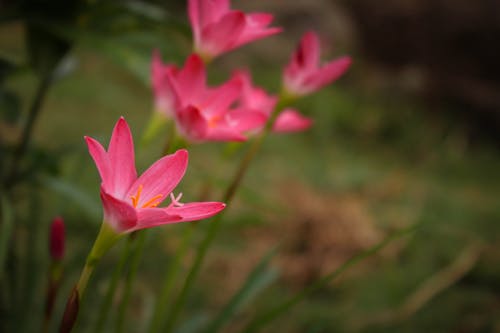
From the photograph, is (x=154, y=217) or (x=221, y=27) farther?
(x=221, y=27)

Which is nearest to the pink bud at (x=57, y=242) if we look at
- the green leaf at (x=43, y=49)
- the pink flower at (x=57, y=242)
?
the pink flower at (x=57, y=242)

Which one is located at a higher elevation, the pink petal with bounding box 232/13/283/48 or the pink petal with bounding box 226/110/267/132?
the pink petal with bounding box 232/13/283/48

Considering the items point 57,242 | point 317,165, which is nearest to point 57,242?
point 57,242

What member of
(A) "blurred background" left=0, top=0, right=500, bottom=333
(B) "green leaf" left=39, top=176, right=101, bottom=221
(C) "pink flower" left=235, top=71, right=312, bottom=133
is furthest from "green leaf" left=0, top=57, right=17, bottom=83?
(C) "pink flower" left=235, top=71, right=312, bottom=133

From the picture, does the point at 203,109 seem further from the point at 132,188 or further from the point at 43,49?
the point at 43,49

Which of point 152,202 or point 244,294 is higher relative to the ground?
point 152,202

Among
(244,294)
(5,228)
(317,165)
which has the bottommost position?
(317,165)

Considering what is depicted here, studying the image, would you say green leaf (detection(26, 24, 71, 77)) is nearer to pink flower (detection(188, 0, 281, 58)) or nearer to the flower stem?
pink flower (detection(188, 0, 281, 58))

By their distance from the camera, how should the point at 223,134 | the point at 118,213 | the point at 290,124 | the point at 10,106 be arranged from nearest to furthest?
1. the point at 118,213
2. the point at 223,134
3. the point at 290,124
4. the point at 10,106
